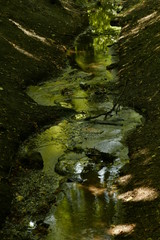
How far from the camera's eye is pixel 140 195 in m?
10.1

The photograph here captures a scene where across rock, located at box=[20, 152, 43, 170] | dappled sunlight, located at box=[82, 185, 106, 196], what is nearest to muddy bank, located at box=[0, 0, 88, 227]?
rock, located at box=[20, 152, 43, 170]

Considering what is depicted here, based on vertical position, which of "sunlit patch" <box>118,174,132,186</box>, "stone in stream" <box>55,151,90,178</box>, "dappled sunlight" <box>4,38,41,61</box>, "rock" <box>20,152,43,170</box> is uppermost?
"sunlit patch" <box>118,174,132,186</box>

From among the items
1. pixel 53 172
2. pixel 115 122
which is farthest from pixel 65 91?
pixel 53 172

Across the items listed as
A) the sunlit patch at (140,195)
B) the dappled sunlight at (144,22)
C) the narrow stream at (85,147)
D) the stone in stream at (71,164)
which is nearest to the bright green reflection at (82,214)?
the narrow stream at (85,147)

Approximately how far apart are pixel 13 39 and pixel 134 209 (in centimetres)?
1509

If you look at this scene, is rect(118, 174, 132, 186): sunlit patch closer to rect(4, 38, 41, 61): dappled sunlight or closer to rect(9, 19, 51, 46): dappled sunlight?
rect(4, 38, 41, 61): dappled sunlight

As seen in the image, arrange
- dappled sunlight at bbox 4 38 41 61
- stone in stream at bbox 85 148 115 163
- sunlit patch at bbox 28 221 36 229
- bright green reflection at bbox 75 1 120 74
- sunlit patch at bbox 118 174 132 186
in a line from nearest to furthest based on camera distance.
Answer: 1. sunlit patch at bbox 28 221 36 229
2. sunlit patch at bbox 118 174 132 186
3. stone in stream at bbox 85 148 115 163
4. dappled sunlight at bbox 4 38 41 61
5. bright green reflection at bbox 75 1 120 74

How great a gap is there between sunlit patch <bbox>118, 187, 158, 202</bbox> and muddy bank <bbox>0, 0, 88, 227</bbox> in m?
3.05

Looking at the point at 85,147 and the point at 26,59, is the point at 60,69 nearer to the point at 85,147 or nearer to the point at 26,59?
the point at 26,59

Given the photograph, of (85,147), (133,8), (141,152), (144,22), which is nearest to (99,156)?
(85,147)

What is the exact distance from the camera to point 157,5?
90.0ft

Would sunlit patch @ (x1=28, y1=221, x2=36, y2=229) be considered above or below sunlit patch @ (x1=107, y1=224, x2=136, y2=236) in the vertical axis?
below

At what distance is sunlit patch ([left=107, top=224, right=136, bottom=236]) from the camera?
29.6 ft

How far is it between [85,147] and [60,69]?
9.59m
